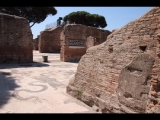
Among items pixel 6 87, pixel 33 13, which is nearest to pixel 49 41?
pixel 33 13

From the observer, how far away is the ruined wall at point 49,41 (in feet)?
78.0

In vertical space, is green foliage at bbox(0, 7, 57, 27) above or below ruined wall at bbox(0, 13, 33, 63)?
above

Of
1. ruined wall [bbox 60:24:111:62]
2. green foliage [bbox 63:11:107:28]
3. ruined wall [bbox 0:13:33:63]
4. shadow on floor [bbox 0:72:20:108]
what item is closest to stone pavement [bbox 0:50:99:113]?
shadow on floor [bbox 0:72:20:108]

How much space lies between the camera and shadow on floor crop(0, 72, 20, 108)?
249 inches

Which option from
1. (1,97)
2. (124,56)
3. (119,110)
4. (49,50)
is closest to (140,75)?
(124,56)

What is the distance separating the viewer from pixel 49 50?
24328 mm

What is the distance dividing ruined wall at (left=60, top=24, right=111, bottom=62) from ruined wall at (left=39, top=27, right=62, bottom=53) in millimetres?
6542

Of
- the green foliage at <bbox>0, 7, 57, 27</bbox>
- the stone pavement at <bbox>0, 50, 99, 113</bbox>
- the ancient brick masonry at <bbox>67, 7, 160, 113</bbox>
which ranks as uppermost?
the green foliage at <bbox>0, 7, 57, 27</bbox>

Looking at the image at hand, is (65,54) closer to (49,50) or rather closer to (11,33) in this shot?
(11,33)

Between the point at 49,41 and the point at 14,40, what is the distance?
952 cm

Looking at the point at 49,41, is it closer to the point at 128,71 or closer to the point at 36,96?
the point at 36,96

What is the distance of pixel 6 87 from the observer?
786 centimetres

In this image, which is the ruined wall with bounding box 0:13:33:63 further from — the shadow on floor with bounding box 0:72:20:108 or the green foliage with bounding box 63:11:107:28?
the green foliage with bounding box 63:11:107:28
